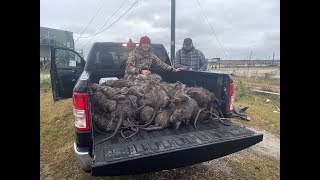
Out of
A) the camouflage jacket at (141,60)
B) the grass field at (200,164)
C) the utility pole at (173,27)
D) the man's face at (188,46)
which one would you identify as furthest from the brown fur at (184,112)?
the utility pole at (173,27)

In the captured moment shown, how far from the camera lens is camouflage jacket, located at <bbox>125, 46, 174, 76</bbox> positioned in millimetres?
5320

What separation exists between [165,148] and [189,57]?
466 centimetres

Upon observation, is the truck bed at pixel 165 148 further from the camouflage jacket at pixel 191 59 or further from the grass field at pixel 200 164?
the camouflage jacket at pixel 191 59

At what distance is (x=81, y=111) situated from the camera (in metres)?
2.84

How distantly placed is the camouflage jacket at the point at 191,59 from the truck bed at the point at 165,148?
12.5ft

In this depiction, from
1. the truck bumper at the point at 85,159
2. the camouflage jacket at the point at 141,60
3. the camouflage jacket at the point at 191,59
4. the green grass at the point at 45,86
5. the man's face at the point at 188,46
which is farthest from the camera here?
the green grass at the point at 45,86

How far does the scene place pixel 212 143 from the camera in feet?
9.32

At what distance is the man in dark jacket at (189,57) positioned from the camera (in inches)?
270

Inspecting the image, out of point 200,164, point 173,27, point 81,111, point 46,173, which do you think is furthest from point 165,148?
point 173,27

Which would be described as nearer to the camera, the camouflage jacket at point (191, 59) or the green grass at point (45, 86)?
the camouflage jacket at point (191, 59)

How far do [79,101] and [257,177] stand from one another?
120 inches
